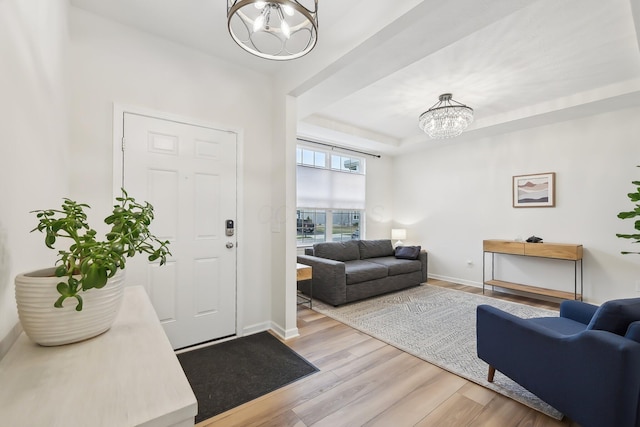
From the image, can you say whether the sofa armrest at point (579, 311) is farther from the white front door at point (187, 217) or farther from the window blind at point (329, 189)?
the window blind at point (329, 189)

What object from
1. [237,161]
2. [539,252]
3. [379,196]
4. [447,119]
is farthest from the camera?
[379,196]

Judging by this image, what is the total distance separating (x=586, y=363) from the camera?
1366mm

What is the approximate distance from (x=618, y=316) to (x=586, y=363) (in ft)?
0.95

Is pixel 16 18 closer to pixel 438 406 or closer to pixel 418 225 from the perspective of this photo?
pixel 438 406

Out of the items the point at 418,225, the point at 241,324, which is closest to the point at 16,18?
the point at 241,324

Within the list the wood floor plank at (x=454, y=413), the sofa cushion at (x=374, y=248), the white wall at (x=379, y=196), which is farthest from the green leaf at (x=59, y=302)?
the white wall at (x=379, y=196)

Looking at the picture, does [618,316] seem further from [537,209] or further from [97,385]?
[537,209]

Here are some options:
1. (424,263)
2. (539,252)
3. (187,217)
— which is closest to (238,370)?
(187,217)

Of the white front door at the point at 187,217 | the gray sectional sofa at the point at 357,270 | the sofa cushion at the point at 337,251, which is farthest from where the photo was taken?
the sofa cushion at the point at 337,251

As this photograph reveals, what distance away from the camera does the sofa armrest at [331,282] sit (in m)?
3.71

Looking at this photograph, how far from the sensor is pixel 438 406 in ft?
5.89

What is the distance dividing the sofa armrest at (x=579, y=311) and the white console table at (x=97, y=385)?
268 cm

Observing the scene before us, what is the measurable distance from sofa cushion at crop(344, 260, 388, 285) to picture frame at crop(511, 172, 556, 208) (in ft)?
7.87

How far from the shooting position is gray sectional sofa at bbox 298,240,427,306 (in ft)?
12.4
